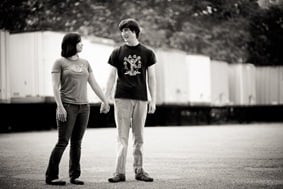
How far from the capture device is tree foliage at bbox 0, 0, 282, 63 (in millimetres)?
33844

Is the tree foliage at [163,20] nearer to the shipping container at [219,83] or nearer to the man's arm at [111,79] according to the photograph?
the shipping container at [219,83]

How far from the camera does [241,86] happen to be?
33750 mm

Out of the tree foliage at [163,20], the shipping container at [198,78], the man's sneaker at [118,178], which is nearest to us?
the man's sneaker at [118,178]

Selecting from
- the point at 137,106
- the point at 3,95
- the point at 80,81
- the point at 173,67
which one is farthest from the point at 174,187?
the point at 173,67

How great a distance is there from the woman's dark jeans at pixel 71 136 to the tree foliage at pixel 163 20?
27.1m

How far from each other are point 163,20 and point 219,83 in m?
6.74

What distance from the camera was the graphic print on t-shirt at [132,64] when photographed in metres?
6.93

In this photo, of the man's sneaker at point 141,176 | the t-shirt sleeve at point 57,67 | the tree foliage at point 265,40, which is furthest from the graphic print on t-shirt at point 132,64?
the tree foliage at point 265,40

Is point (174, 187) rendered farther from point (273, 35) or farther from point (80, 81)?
point (273, 35)

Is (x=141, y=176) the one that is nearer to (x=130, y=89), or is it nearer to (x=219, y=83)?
(x=130, y=89)

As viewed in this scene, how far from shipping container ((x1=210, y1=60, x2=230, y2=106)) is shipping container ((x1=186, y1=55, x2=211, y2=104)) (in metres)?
1.15

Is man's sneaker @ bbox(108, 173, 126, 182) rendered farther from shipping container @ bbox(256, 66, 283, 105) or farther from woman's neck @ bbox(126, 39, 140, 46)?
shipping container @ bbox(256, 66, 283, 105)

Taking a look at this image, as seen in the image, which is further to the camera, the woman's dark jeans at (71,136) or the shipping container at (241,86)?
the shipping container at (241,86)

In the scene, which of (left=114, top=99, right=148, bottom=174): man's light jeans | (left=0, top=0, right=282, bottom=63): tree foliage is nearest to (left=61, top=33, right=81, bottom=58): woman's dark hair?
(left=114, top=99, right=148, bottom=174): man's light jeans
